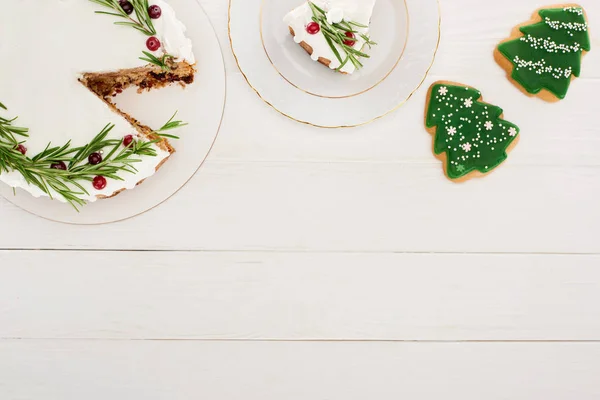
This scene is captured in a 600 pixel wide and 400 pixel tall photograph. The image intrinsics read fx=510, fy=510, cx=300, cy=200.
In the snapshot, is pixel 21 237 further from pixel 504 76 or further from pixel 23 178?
pixel 504 76

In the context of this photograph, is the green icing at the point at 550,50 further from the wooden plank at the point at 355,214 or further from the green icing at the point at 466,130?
the wooden plank at the point at 355,214

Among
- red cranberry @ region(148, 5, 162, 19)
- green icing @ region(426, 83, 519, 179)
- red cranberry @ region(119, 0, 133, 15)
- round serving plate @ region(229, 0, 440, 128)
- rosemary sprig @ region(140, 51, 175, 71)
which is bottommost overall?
green icing @ region(426, 83, 519, 179)

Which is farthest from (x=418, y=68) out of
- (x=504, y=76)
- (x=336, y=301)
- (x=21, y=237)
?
(x=21, y=237)

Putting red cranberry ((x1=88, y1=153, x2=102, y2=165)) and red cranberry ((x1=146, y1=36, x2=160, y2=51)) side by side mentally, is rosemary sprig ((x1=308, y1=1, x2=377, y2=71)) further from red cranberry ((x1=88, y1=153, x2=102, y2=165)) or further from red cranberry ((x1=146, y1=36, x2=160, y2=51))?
red cranberry ((x1=88, y1=153, x2=102, y2=165))

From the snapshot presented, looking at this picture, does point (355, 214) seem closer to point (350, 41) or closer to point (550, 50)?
point (350, 41)

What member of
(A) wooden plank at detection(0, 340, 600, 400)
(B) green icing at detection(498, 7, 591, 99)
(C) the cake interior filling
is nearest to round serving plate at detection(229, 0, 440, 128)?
(C) the cake interior filling

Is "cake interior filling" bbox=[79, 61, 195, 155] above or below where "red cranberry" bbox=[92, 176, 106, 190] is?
above

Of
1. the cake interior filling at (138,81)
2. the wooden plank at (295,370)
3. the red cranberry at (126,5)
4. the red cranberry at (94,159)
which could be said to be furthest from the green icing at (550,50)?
the red cranberry at (94,159)
